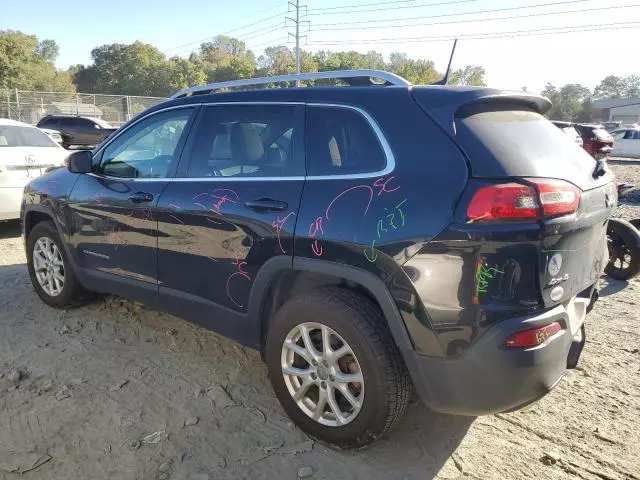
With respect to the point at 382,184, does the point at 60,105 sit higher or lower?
higher

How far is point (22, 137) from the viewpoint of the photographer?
7.54m

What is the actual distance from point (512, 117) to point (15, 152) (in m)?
6.76

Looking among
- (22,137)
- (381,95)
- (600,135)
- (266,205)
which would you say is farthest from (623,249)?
(600,135)

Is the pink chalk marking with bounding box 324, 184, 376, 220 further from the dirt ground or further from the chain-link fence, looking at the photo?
the chain-link fence

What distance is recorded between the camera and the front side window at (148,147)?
11.7ft

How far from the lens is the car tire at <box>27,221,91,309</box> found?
440 cm

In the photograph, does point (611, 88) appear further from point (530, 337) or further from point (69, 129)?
point (530, 337)

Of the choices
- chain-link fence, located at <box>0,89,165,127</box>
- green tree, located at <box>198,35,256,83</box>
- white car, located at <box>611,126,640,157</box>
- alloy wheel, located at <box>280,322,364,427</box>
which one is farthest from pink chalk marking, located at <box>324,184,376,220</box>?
green tree, located at <box>198,35,256,83</box>

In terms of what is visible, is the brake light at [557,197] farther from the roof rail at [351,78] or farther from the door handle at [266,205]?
the door handle at [266,205]

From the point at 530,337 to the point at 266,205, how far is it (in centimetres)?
144

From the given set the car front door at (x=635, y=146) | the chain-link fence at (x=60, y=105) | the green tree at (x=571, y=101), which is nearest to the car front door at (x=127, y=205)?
the car front door at (x=635, y=146)

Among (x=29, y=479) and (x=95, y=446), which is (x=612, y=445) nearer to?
(x=95, y=446)

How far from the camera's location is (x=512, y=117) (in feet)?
8.50

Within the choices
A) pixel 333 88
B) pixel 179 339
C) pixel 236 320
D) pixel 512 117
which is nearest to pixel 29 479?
pixel 236 320
